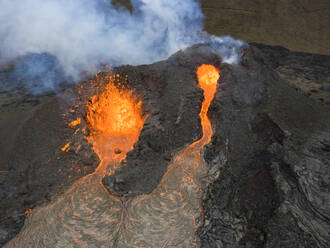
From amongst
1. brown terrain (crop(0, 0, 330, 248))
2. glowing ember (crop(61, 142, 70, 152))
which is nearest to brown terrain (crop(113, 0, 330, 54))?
brown terrain (crop(0, 0, 330, 248))

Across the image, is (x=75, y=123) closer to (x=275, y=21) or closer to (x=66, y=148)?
(x=66, y=148)

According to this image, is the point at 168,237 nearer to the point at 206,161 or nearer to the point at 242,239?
the point at 242,239

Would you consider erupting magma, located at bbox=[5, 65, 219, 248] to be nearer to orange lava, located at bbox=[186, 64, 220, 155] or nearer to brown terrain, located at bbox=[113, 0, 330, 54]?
orange lava, located at bbox=[186, 64, 220, 155]

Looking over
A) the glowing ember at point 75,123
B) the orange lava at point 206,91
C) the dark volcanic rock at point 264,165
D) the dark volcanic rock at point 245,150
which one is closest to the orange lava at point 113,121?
the glowing ember at point 75,123

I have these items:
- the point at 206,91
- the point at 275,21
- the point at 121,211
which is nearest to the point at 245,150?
the point at 206,91

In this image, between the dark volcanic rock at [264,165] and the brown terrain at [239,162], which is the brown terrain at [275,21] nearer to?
→ the brown terrain at [239,162]

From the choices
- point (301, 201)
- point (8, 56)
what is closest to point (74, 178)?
point (301, 201)
